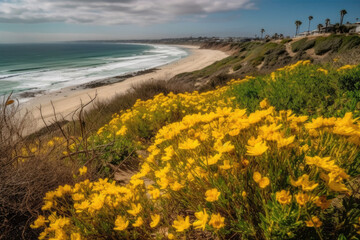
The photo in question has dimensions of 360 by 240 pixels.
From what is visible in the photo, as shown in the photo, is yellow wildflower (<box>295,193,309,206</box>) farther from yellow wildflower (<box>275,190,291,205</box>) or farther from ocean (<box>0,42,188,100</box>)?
ocean (<box>0,42,188,100</box>)

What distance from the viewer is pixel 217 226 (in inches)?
54.0

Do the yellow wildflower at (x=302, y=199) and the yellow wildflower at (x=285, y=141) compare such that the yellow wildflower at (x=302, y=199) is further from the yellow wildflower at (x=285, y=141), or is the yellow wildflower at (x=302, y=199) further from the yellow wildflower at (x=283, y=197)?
the yellow wildflower at (x=285, y=141)

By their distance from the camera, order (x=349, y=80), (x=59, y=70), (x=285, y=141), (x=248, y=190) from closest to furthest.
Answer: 1. (x=285, y=141)
2. (x=248, y=190)
3. (x=349, y=80)
4. (x=59, y=70)

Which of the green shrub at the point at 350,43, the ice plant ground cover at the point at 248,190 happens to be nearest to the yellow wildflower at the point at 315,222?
the ice plant ground cover at the point at 248,190

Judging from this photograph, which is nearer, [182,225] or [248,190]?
[182,225]

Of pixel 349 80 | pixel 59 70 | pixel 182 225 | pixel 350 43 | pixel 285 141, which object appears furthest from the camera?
pixel 59 70

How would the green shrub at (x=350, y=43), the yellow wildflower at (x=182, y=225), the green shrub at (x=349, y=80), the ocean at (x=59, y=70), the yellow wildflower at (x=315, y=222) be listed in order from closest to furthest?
1. the yellow wildflower at (x=315, y=222)
2. the yellow wildflower at (x=182, y=225)
3. the green shrub at (x=349, y=80)
4. the green shrub at (x=350, y=43)
5. the ocean at (x=59, y=70)

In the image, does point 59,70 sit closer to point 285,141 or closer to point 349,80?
point 349,80

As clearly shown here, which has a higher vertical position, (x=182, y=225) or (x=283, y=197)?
(x=283, y=197)

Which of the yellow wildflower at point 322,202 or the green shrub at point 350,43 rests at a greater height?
the green shrub at point 350,43

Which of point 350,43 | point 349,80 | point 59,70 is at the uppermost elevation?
point 350,43

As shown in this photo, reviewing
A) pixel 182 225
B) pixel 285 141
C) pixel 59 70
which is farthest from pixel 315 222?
pixel 59 70

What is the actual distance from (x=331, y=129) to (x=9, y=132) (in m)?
3.96

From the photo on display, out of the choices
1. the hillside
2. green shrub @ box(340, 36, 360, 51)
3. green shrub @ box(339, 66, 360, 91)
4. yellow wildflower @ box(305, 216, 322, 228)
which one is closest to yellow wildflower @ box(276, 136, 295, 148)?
the hillside
